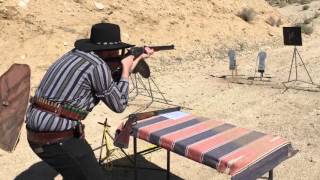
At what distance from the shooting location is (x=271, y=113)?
8852 mm

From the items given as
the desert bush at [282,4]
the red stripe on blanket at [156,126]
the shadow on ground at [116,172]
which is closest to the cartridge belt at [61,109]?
the red stripe on blanket at [156,126]

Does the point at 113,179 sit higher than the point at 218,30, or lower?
lower

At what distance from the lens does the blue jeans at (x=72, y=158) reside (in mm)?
3689

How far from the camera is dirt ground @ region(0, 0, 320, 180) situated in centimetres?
670

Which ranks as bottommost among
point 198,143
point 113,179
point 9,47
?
point 113,179

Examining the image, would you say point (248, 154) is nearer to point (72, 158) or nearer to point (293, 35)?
point (72, 158)

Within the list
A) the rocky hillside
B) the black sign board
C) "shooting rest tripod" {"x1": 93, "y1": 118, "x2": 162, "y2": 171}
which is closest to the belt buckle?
"shooting rest tripod" {"x1": 93, "y1": 118, "x2": 162, "y2": 171}

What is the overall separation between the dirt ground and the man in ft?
7.99

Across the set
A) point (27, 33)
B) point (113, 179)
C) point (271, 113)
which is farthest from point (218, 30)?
point (113, 179)

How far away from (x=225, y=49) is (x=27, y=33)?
580cm

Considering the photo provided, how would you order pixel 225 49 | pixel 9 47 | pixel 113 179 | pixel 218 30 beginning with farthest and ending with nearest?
Answer: pixel 218 30
pixel 225 49
pixel 9 47
pixel 113 179

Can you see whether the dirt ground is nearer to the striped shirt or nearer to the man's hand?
the man's hand

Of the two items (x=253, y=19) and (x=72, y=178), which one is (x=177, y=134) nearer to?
(x=72, y=178)

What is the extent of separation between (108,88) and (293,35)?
8744 millimetres
